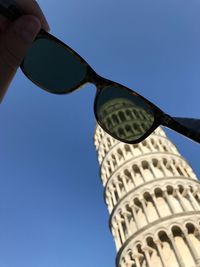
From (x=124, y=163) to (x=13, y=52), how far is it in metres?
18.2

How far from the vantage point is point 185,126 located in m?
1.80

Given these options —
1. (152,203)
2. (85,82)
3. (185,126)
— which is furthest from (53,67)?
(152,203)

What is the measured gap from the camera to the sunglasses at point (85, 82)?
4.92ft

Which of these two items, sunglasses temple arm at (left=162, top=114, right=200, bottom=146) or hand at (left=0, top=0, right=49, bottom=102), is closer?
hand at (left=0, top=0, right=49, bottom=102)

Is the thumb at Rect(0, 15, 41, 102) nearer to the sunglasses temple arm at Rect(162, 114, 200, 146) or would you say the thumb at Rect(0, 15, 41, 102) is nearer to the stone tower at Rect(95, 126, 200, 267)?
the sunglasses temple arm at Rect(162, 114, 200, 146)

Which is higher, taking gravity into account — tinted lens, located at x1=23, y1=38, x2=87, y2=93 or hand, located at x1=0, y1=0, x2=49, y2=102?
tinted lens, located at x1=23, y1=38, x2=87, y2=93

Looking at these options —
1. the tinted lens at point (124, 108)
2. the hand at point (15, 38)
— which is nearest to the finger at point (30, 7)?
the hand at point (15, 38)

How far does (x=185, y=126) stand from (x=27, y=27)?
1.12 metres

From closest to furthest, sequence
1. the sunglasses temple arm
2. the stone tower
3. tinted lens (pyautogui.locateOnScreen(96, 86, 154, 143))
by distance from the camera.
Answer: the sunglasses temple arm → tinted lens (pyautogui.locateOnScreen(96, 86, 154, 143)) → the stone tower

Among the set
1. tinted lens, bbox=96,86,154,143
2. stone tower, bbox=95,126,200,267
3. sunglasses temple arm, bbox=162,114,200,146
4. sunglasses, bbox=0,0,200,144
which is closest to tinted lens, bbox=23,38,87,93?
sunglasses, bbox=0,0,200,144

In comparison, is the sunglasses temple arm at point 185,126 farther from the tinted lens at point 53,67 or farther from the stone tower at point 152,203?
the stone tower at point 152,203

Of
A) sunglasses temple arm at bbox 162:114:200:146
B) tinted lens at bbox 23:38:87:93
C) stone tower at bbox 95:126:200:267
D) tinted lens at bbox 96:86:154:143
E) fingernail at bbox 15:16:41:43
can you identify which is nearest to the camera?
fingernail at bbox 15:16:41:43

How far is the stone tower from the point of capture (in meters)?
13.9

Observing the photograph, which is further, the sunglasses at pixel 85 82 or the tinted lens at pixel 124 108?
the tinted lens at pixel 124 108
